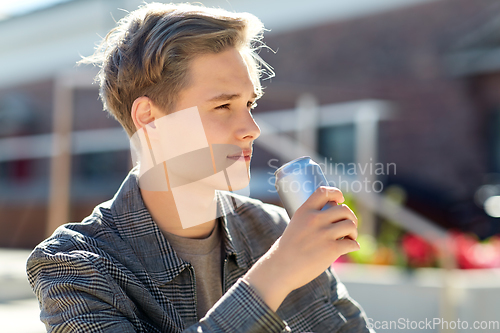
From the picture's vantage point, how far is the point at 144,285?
3.87 feet

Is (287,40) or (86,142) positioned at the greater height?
(287,40)

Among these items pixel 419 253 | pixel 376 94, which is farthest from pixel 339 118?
pixel 419 253

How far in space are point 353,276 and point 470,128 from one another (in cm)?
552

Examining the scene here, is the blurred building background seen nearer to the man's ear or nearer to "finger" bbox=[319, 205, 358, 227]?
the man's ear

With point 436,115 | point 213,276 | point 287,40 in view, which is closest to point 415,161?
point 436,115

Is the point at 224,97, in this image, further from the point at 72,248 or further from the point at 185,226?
the point at 72,248

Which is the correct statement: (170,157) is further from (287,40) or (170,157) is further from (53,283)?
(287,40)

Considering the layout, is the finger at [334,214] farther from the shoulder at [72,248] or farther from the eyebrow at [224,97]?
the shoulder at [72,248]

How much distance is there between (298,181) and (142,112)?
504mm

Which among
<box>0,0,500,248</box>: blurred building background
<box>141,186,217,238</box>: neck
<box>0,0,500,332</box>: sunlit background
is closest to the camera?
<box>141,186,217,238</box>: neck

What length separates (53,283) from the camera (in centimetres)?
107

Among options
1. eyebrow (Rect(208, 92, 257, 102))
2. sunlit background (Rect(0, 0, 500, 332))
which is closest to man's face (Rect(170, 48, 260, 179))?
eyebrow (Rect(208, 92, 257, 102))

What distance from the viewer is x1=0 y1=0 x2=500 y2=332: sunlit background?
414cm

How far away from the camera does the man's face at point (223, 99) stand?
1.22m
